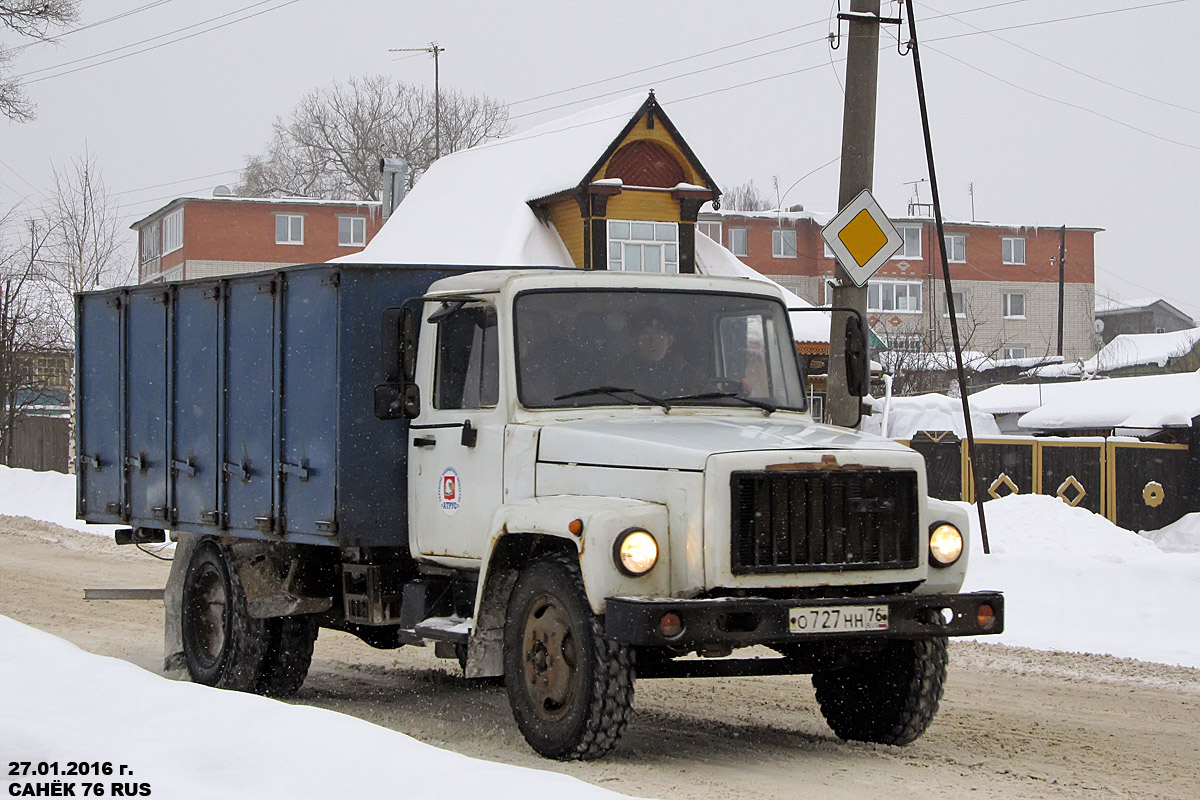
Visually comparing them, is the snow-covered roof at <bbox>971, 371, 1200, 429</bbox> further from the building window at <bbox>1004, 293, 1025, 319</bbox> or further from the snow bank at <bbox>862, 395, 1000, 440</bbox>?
the building window at <bbox>1004, 293, 1025, 319</bbox>

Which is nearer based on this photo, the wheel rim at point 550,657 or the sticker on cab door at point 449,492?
the wheel rim at point 550,657

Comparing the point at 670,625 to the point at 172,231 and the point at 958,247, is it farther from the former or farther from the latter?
the point at 958,247

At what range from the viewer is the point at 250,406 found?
9438 millimetres

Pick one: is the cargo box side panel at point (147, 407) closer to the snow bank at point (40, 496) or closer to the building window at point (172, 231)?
the snow bank at point (40, 496)

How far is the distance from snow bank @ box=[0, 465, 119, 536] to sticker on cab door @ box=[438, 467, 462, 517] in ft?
57.1

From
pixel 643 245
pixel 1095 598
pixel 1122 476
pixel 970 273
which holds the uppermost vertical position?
pixel 970 273

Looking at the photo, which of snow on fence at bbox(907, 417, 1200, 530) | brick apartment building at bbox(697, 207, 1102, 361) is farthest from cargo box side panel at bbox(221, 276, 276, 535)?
brick apartment building at bbox(697, 207, 1102, 361)

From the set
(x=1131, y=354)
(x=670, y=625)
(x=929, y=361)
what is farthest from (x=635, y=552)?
(x=1131, y=354)

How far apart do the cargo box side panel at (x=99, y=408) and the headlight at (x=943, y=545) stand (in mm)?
6044

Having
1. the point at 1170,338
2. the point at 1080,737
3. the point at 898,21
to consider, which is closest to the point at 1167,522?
the point at 898,21

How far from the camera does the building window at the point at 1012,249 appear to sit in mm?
80438

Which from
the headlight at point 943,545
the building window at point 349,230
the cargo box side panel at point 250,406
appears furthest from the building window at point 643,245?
the building window at point 349,230

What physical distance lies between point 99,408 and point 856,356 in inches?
223

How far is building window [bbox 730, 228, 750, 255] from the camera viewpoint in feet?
251
